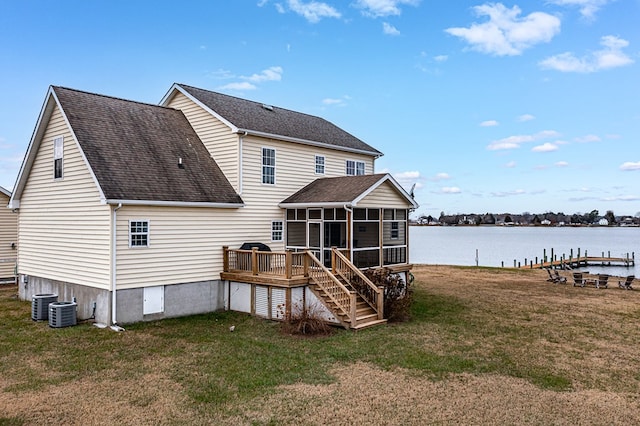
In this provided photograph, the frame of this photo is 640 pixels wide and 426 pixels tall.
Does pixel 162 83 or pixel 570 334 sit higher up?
pixel 162 83

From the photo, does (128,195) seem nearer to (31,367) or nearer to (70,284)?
(70,284)

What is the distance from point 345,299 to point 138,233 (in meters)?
6.84

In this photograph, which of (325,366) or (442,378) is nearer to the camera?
(442,378)

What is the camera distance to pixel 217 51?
23.4 metres

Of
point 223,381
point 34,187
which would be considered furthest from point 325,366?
point 34,187

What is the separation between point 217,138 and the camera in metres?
18.2

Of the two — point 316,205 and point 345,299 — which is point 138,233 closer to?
point 316,205

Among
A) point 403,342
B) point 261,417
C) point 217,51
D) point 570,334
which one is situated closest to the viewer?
point 261,417

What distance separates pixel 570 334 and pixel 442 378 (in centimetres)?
648

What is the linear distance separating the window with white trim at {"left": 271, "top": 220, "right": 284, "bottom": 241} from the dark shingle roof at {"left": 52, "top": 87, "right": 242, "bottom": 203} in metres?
2.15

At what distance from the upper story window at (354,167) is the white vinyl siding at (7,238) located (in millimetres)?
17947

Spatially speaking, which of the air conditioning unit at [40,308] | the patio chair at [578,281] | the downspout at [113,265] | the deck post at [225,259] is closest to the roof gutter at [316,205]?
the deck post at [225,259]

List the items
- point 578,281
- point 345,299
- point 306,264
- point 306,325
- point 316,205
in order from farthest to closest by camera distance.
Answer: point 578,281 → point 316,205 → point 306,264 → point 345,299 → point 306,325

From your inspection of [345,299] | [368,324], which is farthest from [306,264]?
[368,324]
